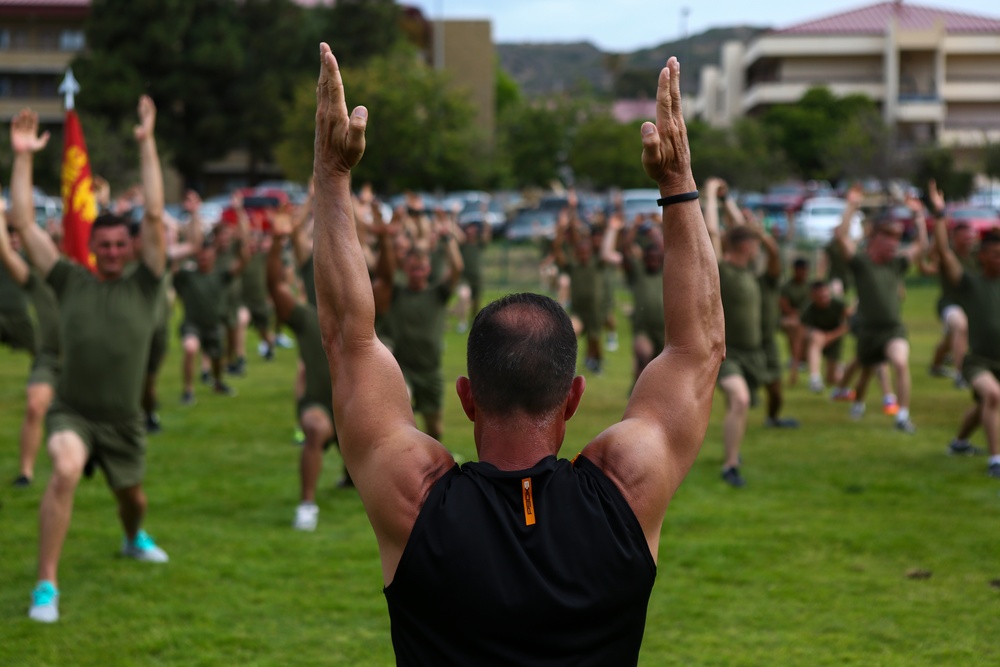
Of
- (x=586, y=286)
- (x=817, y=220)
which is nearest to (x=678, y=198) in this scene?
(x=586, y=286)

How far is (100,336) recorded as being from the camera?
688cm

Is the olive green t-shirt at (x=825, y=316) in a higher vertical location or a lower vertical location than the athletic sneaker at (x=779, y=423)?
higher

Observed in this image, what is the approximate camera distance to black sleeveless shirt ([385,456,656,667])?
2.38 meters

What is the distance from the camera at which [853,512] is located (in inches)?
369

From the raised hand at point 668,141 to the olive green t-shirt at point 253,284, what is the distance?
626 inches

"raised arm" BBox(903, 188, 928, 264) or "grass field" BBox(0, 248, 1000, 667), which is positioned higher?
"raised arm" BBox(903, 188, 928, 264)

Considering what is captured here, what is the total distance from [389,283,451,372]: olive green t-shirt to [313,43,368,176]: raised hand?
7.76 meters

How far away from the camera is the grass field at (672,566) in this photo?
6.28 meters

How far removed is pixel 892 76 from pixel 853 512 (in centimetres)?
7196

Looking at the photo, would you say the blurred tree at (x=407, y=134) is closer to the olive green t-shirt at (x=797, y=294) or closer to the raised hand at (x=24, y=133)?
the olive green t-shirt at (x=797, y=294)

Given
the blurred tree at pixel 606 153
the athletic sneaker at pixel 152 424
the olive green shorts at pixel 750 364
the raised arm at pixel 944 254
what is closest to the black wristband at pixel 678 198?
the raised arm at pixel 944 254

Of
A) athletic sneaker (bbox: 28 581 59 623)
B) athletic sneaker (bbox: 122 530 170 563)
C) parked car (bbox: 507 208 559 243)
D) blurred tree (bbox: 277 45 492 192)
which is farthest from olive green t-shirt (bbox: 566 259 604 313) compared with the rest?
blurred tree (bbox: 277 45 492 192)

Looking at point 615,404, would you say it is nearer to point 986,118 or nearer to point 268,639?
point 268,639

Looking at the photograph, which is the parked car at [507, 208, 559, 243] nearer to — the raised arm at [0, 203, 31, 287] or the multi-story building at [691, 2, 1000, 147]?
the raised arm at [0, 203, 31, 287]
